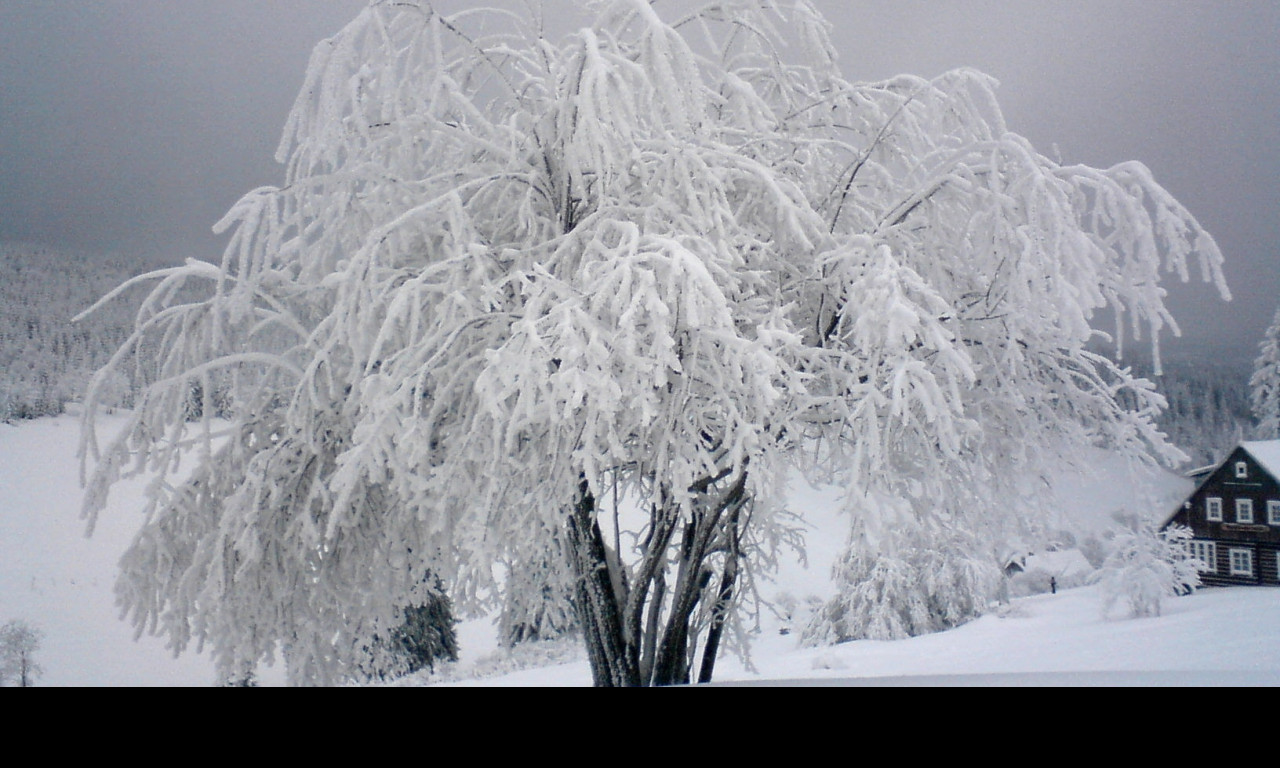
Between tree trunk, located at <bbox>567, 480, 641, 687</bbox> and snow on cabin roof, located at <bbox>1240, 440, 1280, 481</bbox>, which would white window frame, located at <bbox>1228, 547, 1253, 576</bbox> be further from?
tree trunk, located at <bbox>567, 480, 641, 687</bbox>

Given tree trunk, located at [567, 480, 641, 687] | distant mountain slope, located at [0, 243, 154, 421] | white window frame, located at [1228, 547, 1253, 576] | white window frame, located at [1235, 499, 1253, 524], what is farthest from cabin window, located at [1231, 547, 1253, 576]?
distant mountain slope, located at [0, 243, 154, 421]

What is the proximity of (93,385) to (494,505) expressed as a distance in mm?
1563

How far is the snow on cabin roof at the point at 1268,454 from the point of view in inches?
106

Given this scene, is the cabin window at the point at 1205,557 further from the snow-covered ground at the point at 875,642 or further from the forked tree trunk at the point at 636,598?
the forked tree trunk at the point at 636,598

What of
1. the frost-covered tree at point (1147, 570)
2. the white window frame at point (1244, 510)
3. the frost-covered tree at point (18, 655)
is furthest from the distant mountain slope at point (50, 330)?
the white window frame at point (1244, 510)

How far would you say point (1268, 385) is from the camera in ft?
8.97

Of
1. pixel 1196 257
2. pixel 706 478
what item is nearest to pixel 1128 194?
pixel 1196 257

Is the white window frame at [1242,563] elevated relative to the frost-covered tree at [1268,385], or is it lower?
lower

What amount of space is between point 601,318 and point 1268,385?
248cm

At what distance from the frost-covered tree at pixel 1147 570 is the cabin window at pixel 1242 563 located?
0.39ft

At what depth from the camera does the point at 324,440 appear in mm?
2869

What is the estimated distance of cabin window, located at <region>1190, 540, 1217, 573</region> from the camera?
2.76 m
